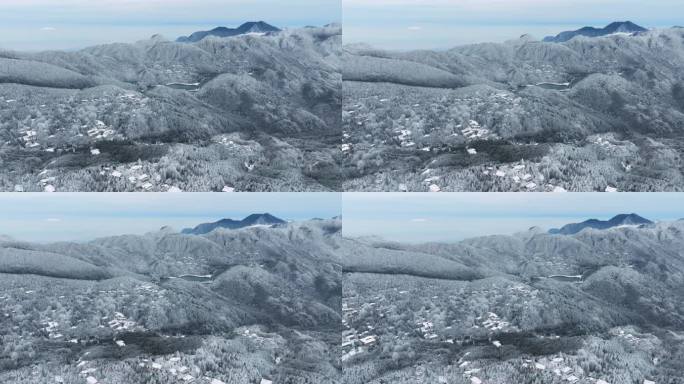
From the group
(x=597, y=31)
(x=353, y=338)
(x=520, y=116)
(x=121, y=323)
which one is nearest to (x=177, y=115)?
(x=121, y=323)

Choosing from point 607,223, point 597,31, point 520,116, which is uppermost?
point 597,31

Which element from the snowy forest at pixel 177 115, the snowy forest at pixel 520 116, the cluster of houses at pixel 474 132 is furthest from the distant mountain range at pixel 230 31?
the cluster of houses at pixel 474 132

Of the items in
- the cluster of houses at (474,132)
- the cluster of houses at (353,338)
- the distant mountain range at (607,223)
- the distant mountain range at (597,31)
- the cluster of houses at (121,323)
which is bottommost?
the cluster of houses at (353,338)

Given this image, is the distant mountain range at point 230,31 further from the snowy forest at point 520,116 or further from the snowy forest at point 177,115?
the snowy forest at point 520,116

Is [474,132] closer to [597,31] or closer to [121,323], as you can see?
[597,31]

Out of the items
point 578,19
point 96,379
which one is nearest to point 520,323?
point 578,19
